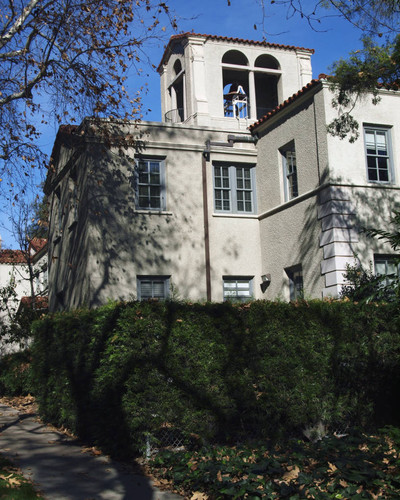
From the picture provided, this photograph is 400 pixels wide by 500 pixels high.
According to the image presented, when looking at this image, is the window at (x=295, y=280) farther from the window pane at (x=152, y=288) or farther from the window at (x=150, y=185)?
the window at (x=150, y=185)

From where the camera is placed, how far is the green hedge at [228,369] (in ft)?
30.4

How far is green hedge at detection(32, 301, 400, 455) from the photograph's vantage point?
926 cm

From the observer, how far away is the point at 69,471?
8.50 meters

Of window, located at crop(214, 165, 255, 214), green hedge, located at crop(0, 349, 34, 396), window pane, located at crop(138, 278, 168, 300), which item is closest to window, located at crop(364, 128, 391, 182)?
window, located at crop(214, 165, 255, 214)

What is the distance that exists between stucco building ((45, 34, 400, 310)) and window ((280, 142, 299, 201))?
0.12ft

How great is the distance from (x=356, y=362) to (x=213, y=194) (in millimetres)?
9609

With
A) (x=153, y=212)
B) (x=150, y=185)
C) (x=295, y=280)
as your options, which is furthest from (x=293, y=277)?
(x=150, y=185)

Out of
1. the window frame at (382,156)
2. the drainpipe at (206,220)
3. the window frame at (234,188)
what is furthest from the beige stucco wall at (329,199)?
the drainpipe at (206,220)

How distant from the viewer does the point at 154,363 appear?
9344mm

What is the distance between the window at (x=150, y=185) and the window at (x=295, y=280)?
172 inches

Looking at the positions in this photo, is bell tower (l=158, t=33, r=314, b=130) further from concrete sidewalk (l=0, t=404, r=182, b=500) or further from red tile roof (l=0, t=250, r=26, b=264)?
concrete sidewalk (l=0, t=404, r=182, b=500)

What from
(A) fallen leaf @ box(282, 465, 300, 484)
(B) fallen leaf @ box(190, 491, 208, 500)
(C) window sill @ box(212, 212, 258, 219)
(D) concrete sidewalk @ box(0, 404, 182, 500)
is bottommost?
(B) fallen leaf @ box(190, 491, 208, 500)

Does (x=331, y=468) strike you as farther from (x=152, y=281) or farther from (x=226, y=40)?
(x=226, y=40)

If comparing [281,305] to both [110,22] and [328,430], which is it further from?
[110,22]
